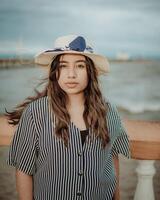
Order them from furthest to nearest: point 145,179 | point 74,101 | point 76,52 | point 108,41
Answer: point 108,41
point 145,179
point 74,101
point 76,52

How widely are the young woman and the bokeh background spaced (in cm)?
28

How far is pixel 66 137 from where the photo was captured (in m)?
1.39

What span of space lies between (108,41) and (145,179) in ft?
2.14

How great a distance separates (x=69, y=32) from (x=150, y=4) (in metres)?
0.40

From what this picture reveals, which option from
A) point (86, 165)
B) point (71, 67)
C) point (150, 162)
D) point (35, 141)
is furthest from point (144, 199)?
point (71, 67)

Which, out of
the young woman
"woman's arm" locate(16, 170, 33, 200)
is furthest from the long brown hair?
"woman's arm" locate(16, 170, 33, 200)

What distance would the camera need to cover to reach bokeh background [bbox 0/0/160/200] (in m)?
1.71

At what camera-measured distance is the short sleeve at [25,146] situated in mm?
1398

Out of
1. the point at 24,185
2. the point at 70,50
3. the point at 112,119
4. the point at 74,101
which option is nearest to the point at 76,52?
the point at 70,50

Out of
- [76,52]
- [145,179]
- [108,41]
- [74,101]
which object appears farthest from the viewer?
[108,41]

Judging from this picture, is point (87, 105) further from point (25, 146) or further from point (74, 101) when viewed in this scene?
point (25, 146)

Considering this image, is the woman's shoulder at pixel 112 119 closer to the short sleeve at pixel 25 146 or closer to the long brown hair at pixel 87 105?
the long brown hair at pixel 87 105

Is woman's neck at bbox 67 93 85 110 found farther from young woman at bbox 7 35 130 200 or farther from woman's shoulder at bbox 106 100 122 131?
woman's shoulder at bbox 106 100 122 131

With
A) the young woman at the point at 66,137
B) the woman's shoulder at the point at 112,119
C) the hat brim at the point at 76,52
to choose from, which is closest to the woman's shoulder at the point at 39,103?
the young woman at the point at 66,137
